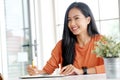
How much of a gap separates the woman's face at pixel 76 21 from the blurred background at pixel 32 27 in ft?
6.03

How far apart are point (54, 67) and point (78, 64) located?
0.25 metres

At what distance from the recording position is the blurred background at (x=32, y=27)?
4145 millimetres

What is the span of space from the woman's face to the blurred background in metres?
1.84

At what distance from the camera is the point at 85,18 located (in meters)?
2.28

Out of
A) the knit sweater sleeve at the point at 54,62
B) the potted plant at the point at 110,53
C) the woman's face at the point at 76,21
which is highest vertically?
the woman's face at the point at 76,21

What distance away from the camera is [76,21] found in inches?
88.5

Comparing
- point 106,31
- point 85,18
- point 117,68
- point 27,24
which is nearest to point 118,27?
point 106,31

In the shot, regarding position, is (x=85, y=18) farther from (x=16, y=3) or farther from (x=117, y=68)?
(x=16, y=3)

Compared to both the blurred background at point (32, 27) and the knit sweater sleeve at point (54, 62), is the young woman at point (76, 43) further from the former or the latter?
the blurred background at point (32, 27)

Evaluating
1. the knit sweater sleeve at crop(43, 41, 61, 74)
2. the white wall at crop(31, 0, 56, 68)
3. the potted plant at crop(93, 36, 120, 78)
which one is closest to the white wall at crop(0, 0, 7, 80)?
the white wall at crop(31, 0, 56, 68)

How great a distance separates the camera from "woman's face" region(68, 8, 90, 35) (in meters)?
2.23

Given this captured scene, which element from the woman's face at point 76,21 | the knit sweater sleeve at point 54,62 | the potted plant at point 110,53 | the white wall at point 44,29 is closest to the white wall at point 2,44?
the white wall at point 44,29

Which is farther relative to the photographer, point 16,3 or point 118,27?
point 16,3

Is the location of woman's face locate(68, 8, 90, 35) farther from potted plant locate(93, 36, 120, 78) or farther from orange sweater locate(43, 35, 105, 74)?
potted plant locate(93, 36, 120, 78)
